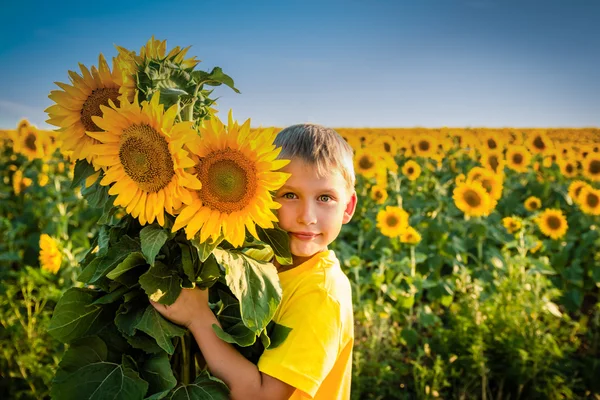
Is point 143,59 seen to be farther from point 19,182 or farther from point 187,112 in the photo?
point 19,182

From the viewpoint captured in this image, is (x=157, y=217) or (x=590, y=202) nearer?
(x=157, y=217)

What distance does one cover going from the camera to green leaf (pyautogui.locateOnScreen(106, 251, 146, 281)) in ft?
4.05

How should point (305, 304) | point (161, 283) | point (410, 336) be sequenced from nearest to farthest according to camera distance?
point (161, 283) < point (305, 304) < point (410, 336)

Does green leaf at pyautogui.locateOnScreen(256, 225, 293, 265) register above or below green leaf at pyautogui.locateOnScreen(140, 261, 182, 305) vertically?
above

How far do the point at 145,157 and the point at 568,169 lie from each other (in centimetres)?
706

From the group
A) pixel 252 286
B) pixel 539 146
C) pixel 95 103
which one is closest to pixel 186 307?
pixel 252 286

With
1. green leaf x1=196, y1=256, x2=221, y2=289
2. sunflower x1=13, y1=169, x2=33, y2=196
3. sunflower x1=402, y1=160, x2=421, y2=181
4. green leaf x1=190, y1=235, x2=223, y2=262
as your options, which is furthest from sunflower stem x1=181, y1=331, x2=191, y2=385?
sunflower x1=13, y1=169, x2=33, y2=196

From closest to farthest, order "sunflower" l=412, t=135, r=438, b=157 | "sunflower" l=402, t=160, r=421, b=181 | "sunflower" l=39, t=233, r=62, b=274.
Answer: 1. "sunflower" l=39, t=233, r=62, b=274
2. "sunflower" l=402, t=160, r=421, b=181
3. "sunflower" l=412, t=135, r=438, b=157

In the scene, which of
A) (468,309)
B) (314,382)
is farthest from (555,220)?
(314,382)

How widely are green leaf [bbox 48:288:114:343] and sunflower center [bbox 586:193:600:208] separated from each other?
509 centimetres

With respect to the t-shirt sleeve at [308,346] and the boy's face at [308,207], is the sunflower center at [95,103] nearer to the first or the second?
the boy's face at [308,207]

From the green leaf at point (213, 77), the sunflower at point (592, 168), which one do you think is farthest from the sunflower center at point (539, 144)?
the green leaf at point (213, 77)

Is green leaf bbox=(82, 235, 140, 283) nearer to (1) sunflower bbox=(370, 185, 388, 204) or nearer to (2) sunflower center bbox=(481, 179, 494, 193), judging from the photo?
(1) sunflower bbox=(370, 185, 388, 204)

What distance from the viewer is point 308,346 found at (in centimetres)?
142
